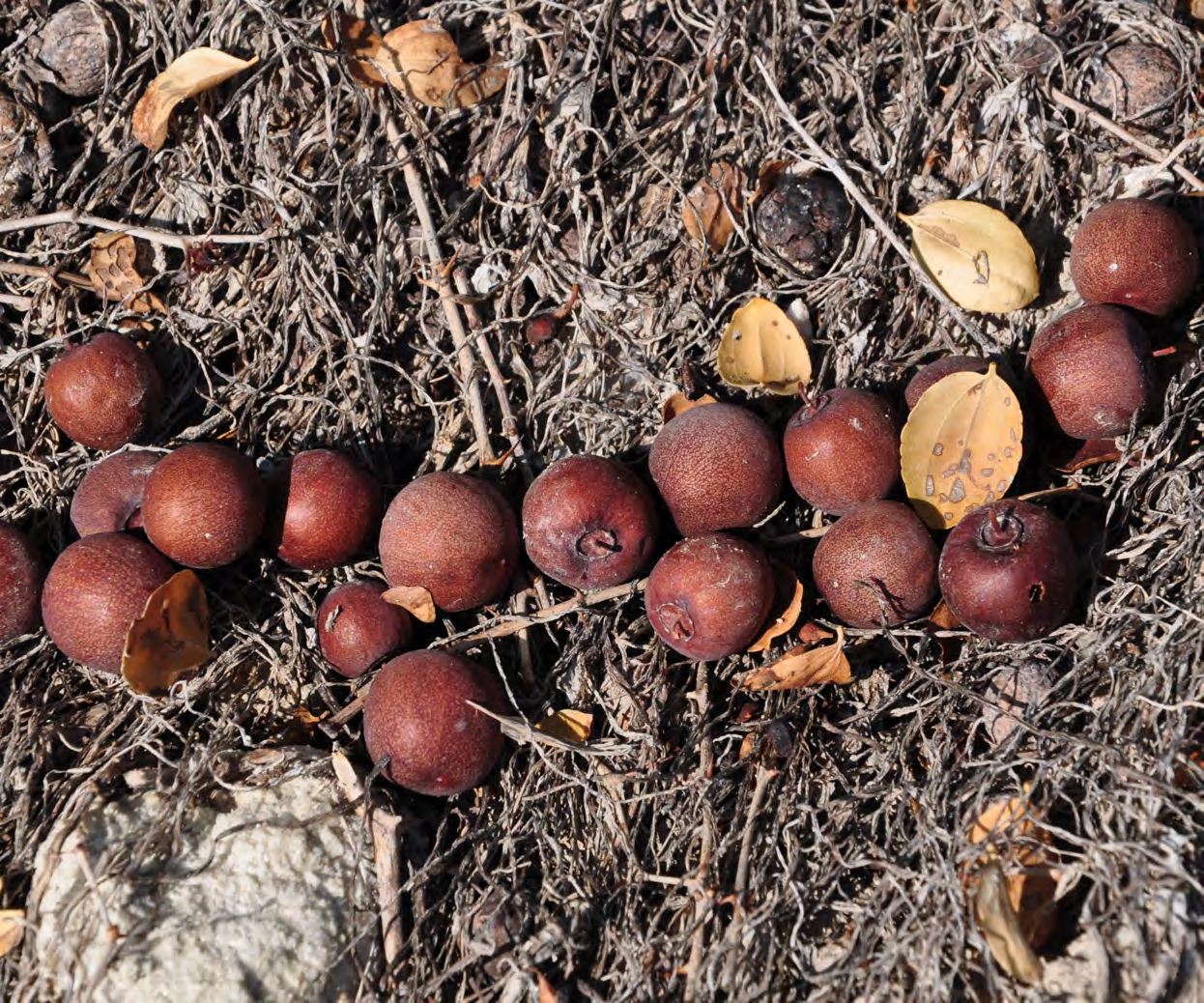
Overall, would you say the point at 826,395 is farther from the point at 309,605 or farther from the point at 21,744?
the point at 21,744

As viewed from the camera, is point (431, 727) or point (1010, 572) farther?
point (431, 727)

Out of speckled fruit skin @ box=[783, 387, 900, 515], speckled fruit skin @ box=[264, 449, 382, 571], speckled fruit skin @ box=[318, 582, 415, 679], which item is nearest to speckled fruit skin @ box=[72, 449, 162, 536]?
speckled fruit skin @ box=[264, 449, 382, 571]

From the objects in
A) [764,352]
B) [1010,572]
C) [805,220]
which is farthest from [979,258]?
[1010,572]

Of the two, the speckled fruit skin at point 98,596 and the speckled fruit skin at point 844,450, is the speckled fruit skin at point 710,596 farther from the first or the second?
the speckled fruit skin at point 98,596

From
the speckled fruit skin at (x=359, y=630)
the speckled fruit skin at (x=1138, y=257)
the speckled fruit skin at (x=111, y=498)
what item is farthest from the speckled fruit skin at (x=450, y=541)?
the speckled fruit skin at (x=1138, y=257)

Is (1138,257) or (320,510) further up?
(1138,257)

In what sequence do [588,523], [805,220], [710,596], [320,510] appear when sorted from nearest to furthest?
[710,596] → [588,523] → [320,510] → [805,220]

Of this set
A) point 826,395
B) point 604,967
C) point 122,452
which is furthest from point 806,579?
point 122,452

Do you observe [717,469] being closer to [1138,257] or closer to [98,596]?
[1138,257]
